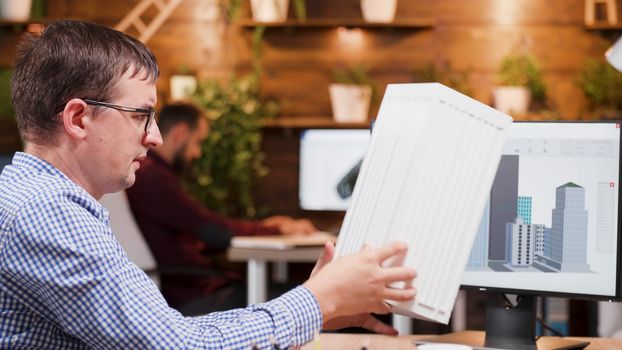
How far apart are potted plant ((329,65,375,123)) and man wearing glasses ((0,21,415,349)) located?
3498 mm

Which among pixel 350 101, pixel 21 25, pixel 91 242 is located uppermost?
pixel 21 25

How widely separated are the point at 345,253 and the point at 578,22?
13.3 feet

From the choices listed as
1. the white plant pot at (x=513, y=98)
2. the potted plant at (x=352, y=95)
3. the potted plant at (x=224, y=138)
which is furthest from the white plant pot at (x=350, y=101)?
the white plant pot at (x=513, y=98)

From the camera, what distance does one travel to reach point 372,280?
1.24 metres

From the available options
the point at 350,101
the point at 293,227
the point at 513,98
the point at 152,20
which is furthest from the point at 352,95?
the point at 152,20

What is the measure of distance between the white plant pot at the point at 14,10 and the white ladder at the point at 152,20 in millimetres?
506

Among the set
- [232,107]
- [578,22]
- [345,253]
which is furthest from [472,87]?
[345,253]

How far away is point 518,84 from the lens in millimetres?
4844

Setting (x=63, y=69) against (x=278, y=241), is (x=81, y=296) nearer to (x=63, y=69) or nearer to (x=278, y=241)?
(x=63, y=69)

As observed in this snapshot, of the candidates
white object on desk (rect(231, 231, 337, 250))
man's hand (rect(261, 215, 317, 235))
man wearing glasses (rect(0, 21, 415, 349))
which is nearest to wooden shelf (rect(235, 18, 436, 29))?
man's hand (rect(261, 215, 317, 235))

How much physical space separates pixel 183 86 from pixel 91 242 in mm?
3868

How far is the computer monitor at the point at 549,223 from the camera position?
1794 mm

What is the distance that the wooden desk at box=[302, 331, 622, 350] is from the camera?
1.82 meters

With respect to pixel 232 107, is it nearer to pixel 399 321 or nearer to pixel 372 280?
pixel 399 321
